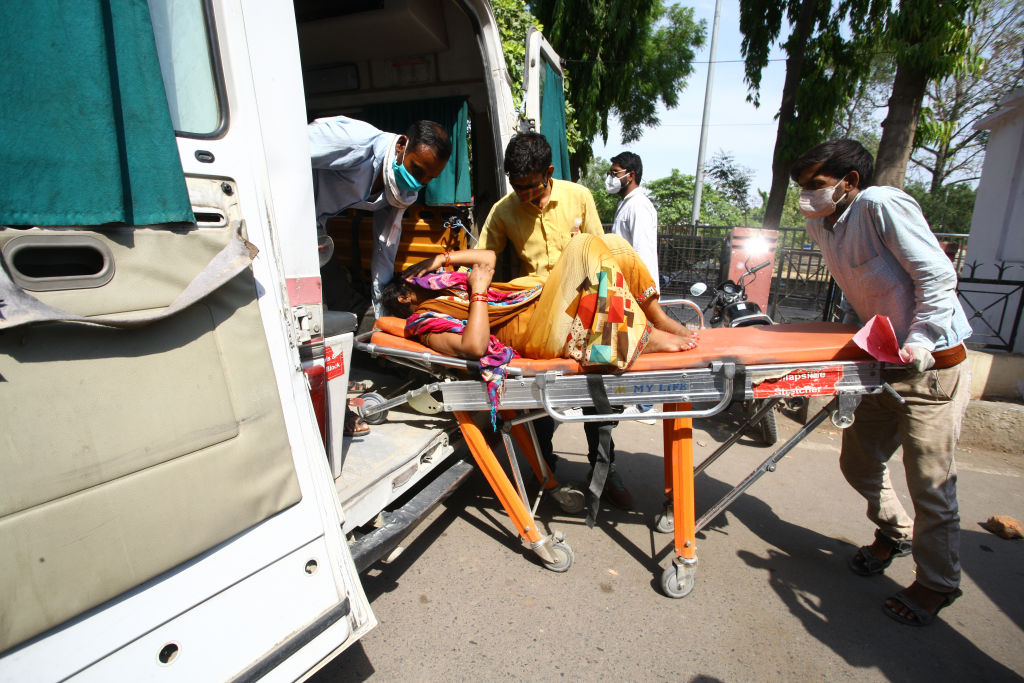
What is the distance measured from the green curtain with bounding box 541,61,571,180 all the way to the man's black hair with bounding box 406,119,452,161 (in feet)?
5.87

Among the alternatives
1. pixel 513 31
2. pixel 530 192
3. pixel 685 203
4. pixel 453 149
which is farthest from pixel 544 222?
pixel 685 203

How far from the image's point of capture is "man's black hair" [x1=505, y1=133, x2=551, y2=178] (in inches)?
101

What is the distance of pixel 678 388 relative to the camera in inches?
83.1

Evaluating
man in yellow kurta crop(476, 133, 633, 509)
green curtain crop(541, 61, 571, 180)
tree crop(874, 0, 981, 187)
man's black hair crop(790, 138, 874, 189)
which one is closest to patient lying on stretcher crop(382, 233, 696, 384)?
man in yellow kurta crop(476, 133, 633, 509)

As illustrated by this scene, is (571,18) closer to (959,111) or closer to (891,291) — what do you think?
(891,291)

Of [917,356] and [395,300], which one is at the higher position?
[395,300]

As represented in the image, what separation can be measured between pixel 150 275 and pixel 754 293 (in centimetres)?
665

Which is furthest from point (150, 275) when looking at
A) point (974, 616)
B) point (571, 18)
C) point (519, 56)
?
point (571, 18)

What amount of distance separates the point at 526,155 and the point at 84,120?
1798 mm

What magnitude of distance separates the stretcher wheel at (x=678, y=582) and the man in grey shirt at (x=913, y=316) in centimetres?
87

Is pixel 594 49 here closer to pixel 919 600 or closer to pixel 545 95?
pixel 545 95

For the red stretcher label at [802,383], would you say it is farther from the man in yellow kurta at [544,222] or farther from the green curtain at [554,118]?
the green curtain at [554,118]

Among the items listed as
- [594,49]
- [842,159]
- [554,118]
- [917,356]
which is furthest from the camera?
[594,49]

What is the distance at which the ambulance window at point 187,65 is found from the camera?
1.40 meters
